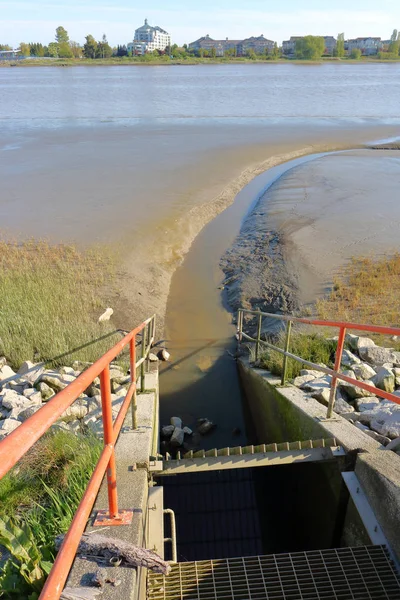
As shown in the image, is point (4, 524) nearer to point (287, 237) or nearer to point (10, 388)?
point (10, 388)

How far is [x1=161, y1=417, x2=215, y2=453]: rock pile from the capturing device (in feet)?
21.4

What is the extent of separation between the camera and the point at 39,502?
363cm

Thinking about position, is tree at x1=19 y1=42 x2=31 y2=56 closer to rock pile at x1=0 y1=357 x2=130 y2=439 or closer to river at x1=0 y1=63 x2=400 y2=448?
river at x1=0 y1=63 x2=400 y2=448

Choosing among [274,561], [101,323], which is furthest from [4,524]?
[101,323]

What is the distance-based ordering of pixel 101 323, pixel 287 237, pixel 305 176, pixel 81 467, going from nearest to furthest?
pixel 81 467 → pixel 101 323 → pixel 287 237 → pixel 305 176

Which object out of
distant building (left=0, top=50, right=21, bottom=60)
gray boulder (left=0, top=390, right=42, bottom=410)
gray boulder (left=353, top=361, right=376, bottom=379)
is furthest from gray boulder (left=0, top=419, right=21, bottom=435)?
distant building (left=0, top=50, right=21, bottom=60)

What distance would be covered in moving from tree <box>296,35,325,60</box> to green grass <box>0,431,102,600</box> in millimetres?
135572

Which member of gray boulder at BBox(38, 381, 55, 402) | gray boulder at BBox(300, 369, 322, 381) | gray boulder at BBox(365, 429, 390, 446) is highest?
gray boulder at BBox(365, 429, 390, 446)

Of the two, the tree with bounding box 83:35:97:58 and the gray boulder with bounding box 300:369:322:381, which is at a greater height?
the tree with bounding box 83:35:97:58

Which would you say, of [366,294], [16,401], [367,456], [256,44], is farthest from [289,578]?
[256,44]

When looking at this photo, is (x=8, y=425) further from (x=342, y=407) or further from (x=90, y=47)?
(x=90, y=47)

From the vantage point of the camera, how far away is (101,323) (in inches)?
348

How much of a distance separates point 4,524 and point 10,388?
3063 mm

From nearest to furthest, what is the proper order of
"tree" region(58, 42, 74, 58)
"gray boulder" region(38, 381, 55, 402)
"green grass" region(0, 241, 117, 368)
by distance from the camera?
1. "gray boulder" region(38, 381, 55, 402)
2. "green grass" region(0, 241, 117, 368)
3. "tree" region(58, 42, 74, 58)
